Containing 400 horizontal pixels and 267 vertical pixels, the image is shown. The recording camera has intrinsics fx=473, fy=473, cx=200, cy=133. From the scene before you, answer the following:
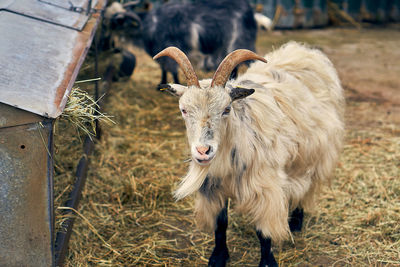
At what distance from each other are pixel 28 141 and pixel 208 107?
1057mm

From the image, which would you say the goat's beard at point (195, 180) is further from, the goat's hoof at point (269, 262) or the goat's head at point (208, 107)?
the goat's hoof at point (269, 262)

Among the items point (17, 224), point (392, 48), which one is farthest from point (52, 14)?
point (392, 48)

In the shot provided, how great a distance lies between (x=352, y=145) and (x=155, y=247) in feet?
9.36

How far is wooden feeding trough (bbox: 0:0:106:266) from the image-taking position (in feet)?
8.55

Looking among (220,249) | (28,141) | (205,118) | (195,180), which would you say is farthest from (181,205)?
(28,141)

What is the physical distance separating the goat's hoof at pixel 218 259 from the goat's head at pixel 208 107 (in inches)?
41.2

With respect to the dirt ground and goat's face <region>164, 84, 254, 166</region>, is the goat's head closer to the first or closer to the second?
goat's face <region>164, 84, 254, 166</region>

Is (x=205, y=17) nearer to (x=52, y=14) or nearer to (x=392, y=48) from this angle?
(x=52, y=14)

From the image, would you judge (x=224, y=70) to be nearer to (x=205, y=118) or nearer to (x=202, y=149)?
(x=205, y=118)

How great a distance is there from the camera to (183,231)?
4.10m

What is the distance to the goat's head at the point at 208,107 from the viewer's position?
2.79 m

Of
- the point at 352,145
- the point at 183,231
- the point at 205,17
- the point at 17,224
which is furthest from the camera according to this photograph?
the point at 205,17

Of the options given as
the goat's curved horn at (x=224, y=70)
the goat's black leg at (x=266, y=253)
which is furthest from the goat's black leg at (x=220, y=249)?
the goat's curved horn at (x=224, y=70)

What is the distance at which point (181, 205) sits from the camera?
4.47m
